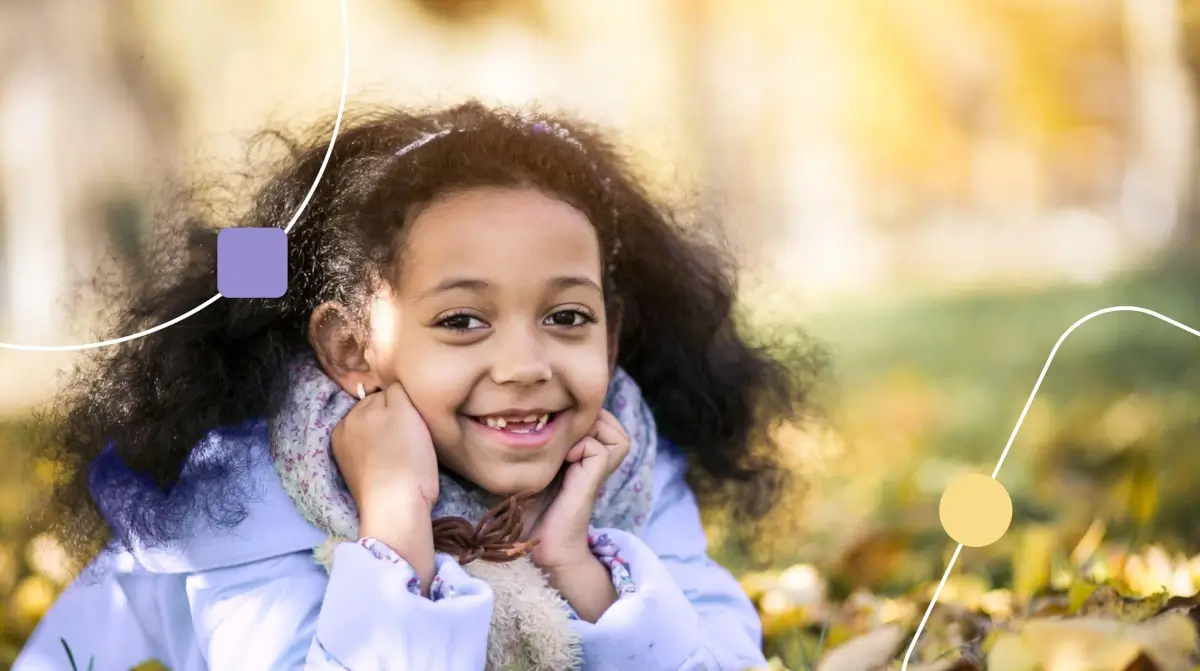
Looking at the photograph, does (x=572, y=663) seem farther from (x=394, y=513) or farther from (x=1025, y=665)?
(x=1025, y=665)

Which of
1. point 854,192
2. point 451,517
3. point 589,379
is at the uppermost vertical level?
point 854,192

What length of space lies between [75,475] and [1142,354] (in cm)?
163

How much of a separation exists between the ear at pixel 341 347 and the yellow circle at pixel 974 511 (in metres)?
0.84

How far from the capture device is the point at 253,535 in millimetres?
1505

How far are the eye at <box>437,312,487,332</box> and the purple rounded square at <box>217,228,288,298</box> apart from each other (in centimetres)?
20

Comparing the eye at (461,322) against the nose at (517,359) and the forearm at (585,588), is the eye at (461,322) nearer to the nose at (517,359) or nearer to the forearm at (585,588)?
the nose at (517,359)

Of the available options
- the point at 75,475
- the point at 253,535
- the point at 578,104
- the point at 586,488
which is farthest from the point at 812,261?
the point at 75,475

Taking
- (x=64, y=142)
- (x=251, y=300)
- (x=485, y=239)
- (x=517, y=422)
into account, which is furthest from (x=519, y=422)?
(x=64, y=142)

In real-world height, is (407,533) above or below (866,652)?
above

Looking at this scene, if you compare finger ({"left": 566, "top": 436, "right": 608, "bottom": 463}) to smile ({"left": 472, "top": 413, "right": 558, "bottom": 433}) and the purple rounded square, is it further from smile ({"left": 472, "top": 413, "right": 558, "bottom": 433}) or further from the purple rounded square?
the purple rounded square

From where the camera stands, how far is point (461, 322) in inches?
58.8

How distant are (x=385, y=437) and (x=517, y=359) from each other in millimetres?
171

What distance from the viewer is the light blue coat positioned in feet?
4.53

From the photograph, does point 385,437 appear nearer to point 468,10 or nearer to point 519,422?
point 519,422
